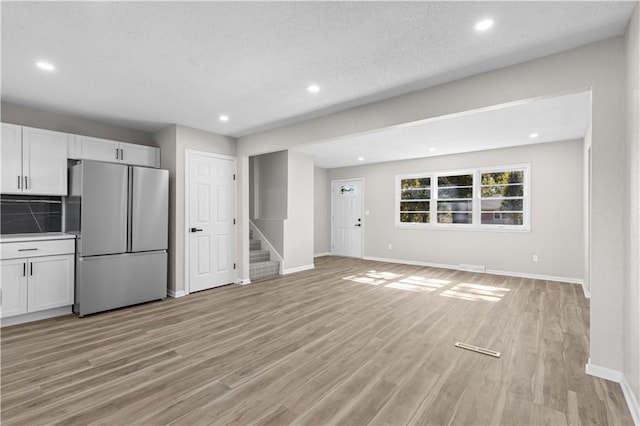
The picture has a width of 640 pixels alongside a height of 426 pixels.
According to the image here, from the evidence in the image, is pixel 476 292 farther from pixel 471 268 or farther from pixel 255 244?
pixel 255 244

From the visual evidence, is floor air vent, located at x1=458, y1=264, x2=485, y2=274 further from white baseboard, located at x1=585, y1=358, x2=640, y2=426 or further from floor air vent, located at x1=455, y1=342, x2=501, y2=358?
white baseboard, located at x1=585, y1=358, x2=640, y2=426

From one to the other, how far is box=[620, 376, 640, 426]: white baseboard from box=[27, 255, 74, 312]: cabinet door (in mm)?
5331

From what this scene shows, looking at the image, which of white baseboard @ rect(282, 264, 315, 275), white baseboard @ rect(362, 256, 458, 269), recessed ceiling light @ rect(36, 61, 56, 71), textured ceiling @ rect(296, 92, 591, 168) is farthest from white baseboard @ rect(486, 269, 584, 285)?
recessed ceiling light @ rect(36, 61, 56, 71)

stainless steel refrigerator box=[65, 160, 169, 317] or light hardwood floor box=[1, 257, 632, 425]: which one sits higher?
stainless steel refrigerator box=[65, 160, 169, 317]

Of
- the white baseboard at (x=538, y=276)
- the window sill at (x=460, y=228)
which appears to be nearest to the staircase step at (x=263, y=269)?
the window sill at (x=460, y=228)

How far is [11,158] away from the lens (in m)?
3.51

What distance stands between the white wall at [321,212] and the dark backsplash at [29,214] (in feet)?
18.4

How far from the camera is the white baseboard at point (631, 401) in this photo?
1791 millimetres

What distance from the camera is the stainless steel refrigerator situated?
3.68m

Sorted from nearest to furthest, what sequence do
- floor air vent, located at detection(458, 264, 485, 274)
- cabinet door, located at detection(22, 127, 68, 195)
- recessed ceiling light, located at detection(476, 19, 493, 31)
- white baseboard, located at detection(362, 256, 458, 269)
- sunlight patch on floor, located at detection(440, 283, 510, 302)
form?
recessed ceiling light, located at detection(476, 19, 493, 31), cabinet door, located at detection(22, 127, 68, 195), sunlight patch on floor, located at detection(440, 283, 510, 302), floor air vent, located at detection(458, 264, 485, 274), white baseboard, located at detection(362, 256, 458, 269)

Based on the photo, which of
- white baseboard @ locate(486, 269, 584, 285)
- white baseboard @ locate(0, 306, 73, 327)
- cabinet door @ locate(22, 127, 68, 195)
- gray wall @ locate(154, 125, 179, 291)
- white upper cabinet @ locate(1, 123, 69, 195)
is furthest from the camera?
white baseboard @ locate(486, 269, 584, 285)

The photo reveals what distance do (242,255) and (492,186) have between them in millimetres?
5265

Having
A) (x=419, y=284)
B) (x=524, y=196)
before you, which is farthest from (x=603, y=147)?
(x=524, y=196)

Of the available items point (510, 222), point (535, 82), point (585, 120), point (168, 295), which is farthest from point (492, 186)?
point (168, 295)
